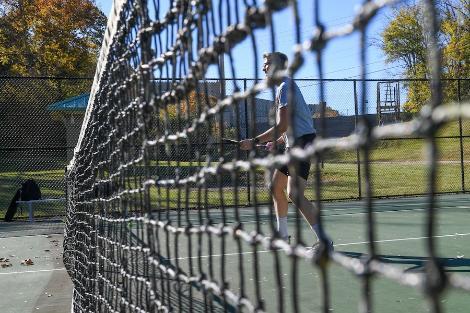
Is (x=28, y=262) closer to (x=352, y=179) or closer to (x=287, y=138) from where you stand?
(x=287, y=138)

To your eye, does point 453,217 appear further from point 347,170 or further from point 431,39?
point 431,39

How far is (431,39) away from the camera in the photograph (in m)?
0.59

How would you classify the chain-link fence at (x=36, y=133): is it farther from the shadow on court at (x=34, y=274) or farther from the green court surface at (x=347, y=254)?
the green court surface at (x=347, y=254)

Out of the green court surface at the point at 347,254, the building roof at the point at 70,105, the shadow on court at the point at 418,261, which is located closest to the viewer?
the green court surface at the point at 347,254

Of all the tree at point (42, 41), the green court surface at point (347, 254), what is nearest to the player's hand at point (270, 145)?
the green court surface at point (347, 254)

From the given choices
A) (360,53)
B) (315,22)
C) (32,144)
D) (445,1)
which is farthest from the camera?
(32,144)

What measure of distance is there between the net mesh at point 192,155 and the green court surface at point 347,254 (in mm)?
38

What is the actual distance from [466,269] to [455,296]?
0.86 m

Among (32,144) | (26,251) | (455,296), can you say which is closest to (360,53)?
(455,296)

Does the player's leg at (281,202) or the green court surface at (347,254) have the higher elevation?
the player's leg at (281,202)

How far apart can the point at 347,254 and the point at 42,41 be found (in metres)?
23.2

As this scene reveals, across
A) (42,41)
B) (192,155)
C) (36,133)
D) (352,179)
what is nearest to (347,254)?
(192,155)

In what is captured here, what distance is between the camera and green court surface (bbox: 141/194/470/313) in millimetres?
2079

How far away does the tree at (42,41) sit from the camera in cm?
2572
